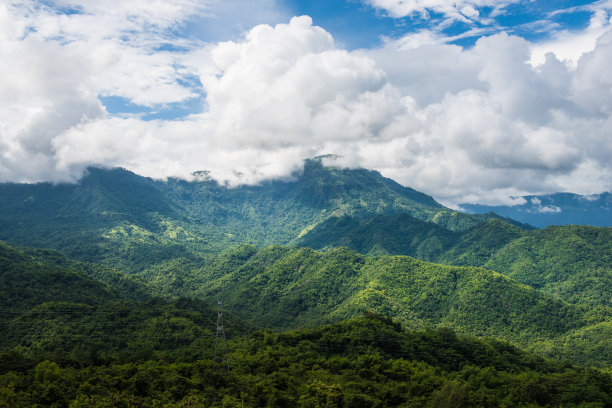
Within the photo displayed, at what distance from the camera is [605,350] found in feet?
365

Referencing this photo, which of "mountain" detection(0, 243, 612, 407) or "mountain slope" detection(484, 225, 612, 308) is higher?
"mountain slope" detection(484, 225, 612, 308)

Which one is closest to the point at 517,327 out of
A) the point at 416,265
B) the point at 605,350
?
the point at 605,350

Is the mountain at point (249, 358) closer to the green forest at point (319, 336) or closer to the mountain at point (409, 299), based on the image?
the green forest at point (319, 336)

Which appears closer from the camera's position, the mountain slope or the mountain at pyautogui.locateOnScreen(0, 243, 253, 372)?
the mountain at pyautogui.locateOnScreen(0, 243, 253, 372)

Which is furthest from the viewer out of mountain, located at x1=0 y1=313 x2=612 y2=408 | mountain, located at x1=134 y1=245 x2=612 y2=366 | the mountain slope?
the mountain slope

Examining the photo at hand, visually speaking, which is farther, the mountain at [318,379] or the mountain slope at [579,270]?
the mountain slope at [579,270]

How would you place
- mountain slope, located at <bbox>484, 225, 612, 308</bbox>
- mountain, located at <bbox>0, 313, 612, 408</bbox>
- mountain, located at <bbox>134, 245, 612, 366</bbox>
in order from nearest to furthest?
1. mountain, located at <bbox>0, 313, 612, 408</bbox>
2. mountain, located at <bbox>134, 245, 612, 366</bbox>
3. mountain slope, located at <bbox>484, 225, 612, 308</bbox>

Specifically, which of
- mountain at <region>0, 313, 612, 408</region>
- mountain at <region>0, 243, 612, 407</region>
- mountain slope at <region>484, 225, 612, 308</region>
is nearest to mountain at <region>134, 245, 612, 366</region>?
mountain at <region>0, 243, 612, 407</region>

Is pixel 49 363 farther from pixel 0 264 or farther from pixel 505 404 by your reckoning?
pixel 0 264

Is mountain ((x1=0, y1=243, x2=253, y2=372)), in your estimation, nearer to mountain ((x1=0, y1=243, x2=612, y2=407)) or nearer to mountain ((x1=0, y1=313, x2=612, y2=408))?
mountain ((x1=0, y1=243, x2=612, y2=407))

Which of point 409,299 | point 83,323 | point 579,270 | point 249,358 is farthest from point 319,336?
point 579,270

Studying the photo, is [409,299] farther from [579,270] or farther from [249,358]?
[249,358]

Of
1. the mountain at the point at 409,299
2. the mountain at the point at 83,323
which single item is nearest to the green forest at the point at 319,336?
the mountain at the point at 83,323

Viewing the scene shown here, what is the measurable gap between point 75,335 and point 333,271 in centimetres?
10878
